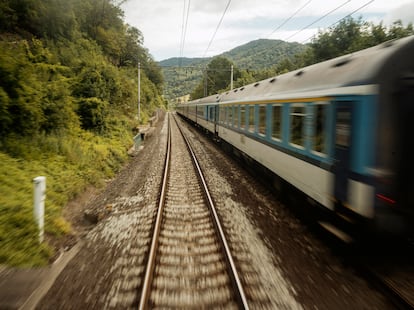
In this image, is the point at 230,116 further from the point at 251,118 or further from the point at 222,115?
the point at 251,118

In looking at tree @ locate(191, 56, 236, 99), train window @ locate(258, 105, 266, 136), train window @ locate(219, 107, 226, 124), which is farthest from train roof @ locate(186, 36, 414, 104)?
tree @ locate(191, 56, 236, 99)

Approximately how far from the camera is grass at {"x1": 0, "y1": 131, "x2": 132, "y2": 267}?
504cm

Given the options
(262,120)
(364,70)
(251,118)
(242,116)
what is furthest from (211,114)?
(364,70)

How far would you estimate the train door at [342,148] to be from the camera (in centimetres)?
475

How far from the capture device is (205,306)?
385 centimetres

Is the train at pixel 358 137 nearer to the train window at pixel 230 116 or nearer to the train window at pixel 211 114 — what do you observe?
the train window at pixel 230 116

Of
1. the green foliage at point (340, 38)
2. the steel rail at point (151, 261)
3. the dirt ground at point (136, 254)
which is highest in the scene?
the green foliage at point (340, 38)

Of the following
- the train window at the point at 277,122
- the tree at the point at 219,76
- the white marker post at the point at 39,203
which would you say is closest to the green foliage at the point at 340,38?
the train window at the point at 277,122

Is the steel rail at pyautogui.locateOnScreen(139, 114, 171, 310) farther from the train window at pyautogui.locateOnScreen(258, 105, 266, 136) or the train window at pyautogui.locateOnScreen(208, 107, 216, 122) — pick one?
the train window at pyautogui.locateOnScreen(208, 107, 216, 122)

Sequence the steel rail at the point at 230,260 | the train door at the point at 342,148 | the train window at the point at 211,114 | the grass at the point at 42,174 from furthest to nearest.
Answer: the train window at the point at 211,114 → the grass at the point at 42,174 → the train door at the point at 342,148 → the steel rail at the point at 230,260

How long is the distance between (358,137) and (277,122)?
3.60m

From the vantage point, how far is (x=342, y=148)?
4.94 m

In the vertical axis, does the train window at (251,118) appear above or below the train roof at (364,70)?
below

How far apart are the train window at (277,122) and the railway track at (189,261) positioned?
2.53m
